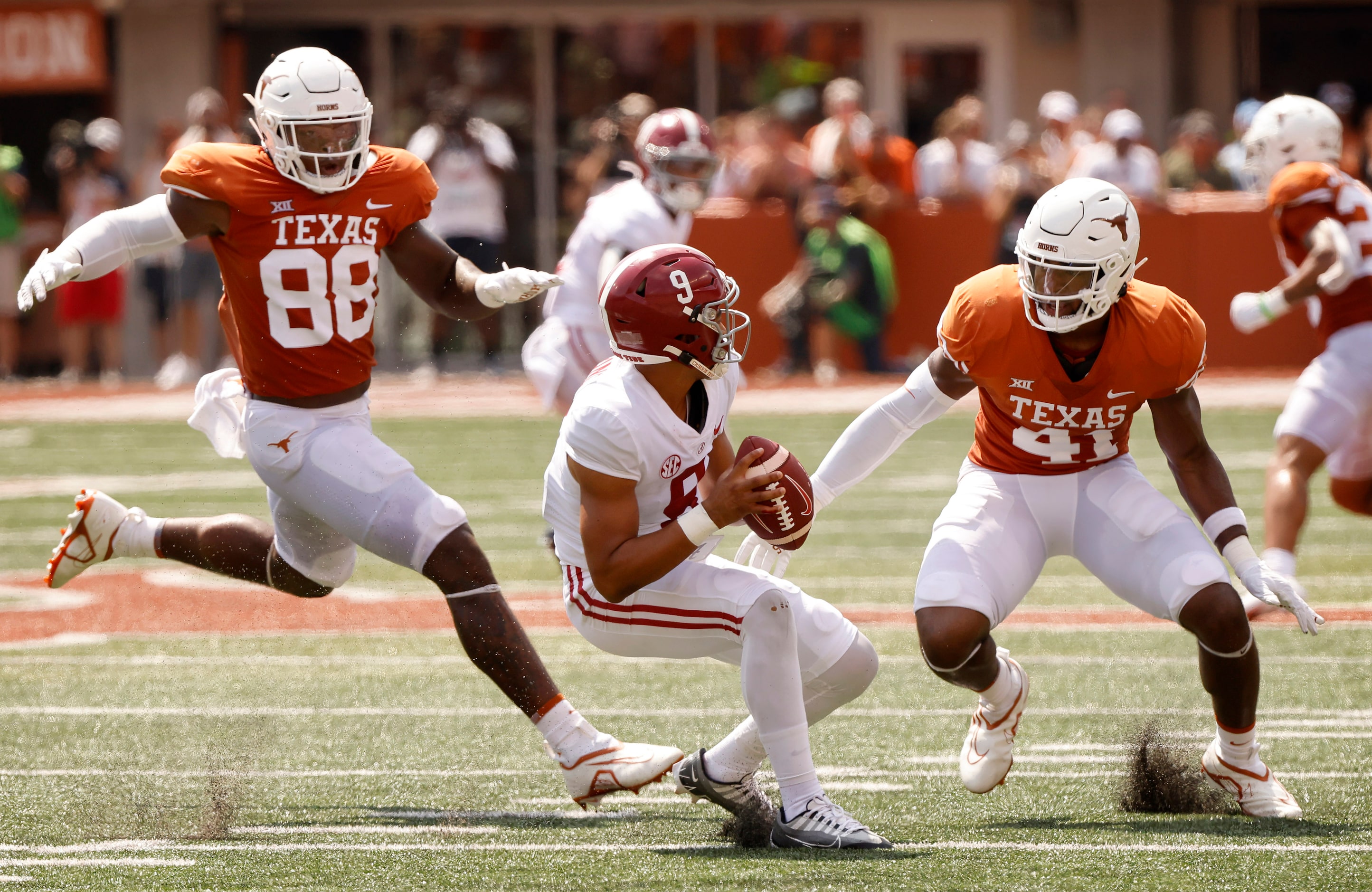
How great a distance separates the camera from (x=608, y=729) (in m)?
5.41

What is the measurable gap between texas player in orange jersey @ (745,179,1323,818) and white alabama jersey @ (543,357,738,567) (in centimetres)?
42

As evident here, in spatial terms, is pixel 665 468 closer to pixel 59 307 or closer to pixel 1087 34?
pixel 59 307

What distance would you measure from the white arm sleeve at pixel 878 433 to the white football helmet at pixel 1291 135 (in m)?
2.93

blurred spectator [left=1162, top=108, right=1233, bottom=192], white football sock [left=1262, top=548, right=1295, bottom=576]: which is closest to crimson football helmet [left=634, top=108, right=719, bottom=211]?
white football sock [left=1262, top=548, right=1295, bottom=576]

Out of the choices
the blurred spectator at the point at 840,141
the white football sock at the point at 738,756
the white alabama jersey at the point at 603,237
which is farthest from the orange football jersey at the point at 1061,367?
the blurred spectator at the point at 840,141

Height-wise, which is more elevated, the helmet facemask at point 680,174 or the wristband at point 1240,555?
the helmet facemask at point 680,174

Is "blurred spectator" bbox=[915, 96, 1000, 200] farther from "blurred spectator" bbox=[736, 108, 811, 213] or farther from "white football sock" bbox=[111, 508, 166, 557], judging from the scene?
"white football sock" bbox=[111, 508, 166, 557]

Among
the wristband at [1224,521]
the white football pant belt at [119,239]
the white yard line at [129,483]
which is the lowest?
the white yard line at [129,483]

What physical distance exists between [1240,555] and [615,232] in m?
4.07

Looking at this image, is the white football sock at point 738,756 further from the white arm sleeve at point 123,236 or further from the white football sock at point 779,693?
the white arm sleeve at point 123,236

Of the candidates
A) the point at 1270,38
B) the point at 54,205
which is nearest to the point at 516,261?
the point at 54,205

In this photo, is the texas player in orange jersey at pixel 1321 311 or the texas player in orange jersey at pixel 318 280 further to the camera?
the texas player in orange jersey at pixel 1321 311

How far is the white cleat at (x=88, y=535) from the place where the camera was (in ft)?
18.4

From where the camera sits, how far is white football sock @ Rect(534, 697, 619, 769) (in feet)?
14.5
